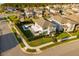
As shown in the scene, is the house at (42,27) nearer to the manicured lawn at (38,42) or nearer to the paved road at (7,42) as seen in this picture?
the manicured lawn at (38,42)

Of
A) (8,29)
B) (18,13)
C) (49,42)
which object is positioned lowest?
(49,42)

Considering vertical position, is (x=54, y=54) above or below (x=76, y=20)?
below

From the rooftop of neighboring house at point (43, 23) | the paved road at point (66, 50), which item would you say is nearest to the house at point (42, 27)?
the rooftop of neighboring house at point (43, 23)

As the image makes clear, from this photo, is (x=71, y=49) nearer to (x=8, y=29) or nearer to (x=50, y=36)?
(x=50, y=36)

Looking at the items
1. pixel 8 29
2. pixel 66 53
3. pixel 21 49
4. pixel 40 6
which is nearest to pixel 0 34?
pixel 8 29

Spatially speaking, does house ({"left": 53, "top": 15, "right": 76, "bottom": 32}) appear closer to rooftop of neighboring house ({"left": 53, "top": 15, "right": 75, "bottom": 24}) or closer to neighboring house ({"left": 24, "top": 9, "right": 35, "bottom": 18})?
rooftop of neighboring house ({"left": 53, "top": 15, "right": 75, "bottom": 24})

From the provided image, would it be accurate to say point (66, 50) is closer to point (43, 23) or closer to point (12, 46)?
point (43, 23)
